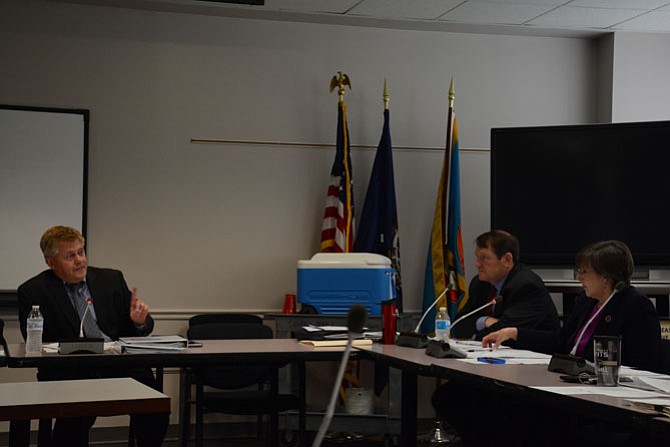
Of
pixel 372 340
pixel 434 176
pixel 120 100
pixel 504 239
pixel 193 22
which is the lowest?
pixel 372 340

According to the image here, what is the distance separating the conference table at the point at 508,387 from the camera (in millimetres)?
2469

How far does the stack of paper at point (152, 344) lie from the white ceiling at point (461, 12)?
8.18 ft

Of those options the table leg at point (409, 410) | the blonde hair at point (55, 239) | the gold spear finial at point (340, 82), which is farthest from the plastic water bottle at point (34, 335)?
the gold spear finial at point (340, 82)

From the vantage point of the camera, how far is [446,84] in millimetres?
6918

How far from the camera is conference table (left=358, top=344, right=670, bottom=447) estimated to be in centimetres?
247

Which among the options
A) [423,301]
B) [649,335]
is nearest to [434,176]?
[423,301]

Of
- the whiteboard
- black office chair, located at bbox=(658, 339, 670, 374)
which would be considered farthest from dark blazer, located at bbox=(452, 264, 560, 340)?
the whiteboard

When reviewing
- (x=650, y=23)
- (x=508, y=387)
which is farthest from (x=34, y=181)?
(x=650, y=23)

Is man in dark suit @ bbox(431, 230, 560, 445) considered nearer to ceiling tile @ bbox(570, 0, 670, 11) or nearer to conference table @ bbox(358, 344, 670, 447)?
conference table @ bbox(358, 344, 670, 447)

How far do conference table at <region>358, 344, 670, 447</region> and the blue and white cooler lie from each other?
1.35 m

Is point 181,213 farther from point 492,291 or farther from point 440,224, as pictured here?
point 492,291

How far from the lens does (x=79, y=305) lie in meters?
4.61

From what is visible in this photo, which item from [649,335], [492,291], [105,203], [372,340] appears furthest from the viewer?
[105,203]

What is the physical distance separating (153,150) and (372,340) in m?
2.37
